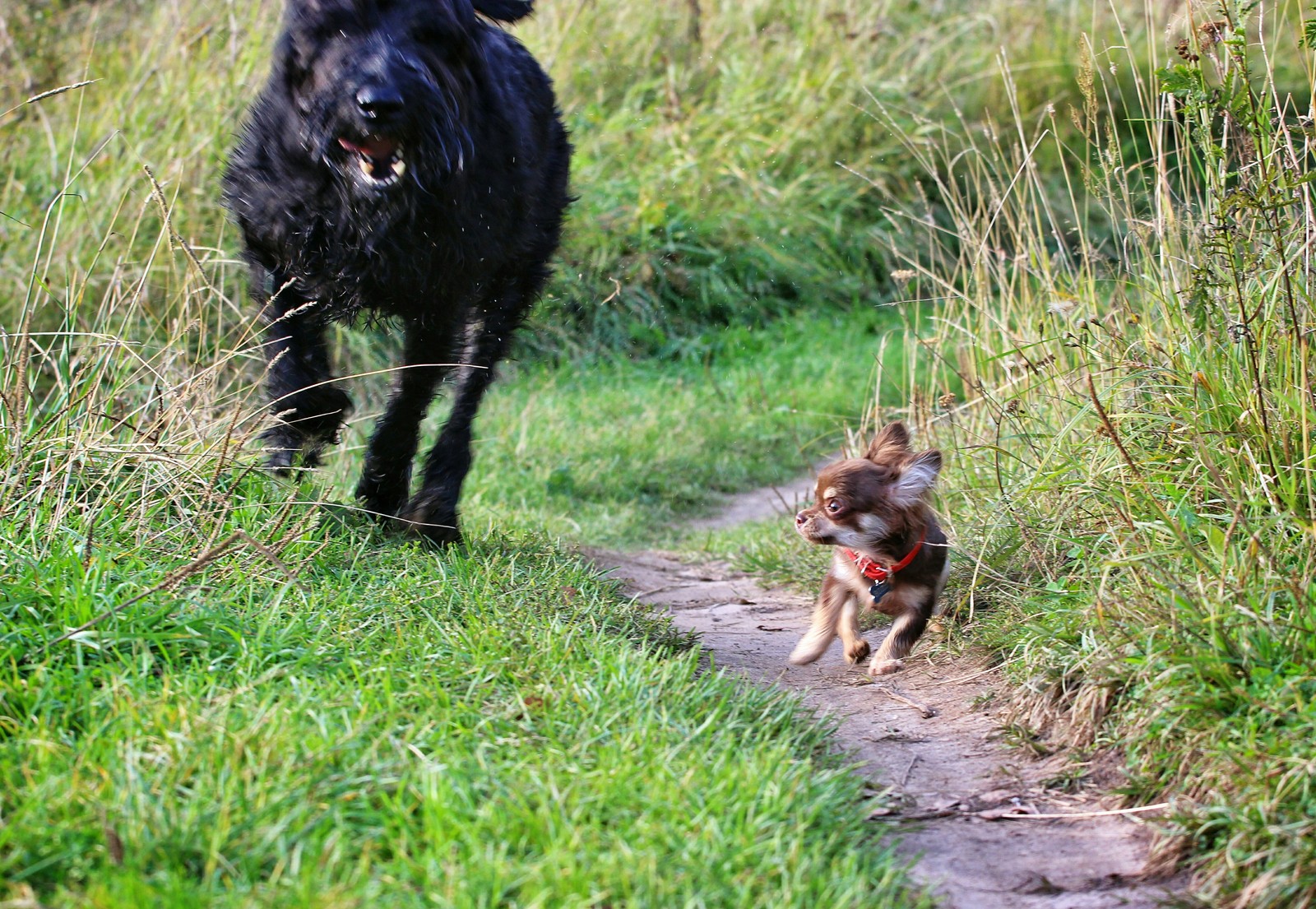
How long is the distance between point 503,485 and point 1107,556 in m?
3.28

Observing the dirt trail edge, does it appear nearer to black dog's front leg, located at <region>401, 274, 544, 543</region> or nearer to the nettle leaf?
black dog's front leg, located at <region>401, 274, 544, 543</region>

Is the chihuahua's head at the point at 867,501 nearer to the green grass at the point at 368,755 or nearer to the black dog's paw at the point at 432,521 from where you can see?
the green grass at the point at 368,755

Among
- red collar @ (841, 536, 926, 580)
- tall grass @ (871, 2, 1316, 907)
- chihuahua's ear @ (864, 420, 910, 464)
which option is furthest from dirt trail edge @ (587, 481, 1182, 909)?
chihuahua's ear @ (864, 420, 910, 464)

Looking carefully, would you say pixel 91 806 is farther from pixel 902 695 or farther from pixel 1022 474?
pixel 1022 474

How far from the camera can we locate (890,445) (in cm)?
387

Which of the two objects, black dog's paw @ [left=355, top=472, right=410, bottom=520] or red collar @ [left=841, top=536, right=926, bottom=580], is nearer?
red collar @ [left=841, top=536, right=926, bottom=580]

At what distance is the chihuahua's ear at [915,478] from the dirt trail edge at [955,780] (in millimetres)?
462

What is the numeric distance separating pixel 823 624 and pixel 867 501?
1.26 feet

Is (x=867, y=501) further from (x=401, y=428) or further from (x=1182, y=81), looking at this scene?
(x=401, y=428)

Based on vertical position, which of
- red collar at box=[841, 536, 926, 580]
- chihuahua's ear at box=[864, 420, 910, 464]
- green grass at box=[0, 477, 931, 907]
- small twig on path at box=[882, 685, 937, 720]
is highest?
chihuahua's ear at box=[864, 420, 910, 464]

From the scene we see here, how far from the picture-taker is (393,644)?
9.09 ft

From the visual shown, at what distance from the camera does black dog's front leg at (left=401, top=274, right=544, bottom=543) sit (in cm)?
384

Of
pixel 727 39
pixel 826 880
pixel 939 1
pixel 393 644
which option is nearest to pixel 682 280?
pixel 727 39

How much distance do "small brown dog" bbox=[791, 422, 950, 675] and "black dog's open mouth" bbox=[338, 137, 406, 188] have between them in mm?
1537
